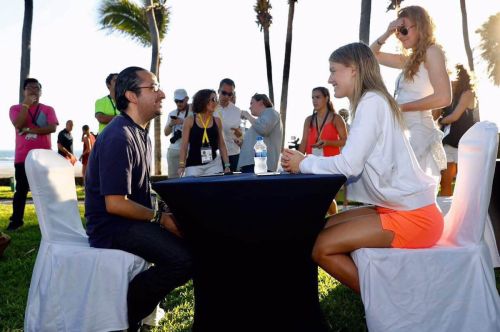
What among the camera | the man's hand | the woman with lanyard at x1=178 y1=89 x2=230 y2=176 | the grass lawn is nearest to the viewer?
the man's hand

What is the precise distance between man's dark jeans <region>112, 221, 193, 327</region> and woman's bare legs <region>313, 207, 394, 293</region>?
2.26 ft

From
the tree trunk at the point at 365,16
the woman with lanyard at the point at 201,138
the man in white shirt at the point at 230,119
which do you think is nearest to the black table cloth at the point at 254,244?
the woman with lanyard at the point at 201,138

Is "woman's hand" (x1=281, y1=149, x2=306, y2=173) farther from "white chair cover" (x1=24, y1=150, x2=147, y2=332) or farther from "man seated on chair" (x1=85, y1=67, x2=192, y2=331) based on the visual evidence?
"white chair cover" (x1=24, y1=150, x2=147, y2=332)

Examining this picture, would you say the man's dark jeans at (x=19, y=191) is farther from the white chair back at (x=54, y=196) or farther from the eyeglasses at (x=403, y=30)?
the eyeglasses at (x=403, y=30)

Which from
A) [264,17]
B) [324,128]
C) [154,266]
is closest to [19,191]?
[324,128]

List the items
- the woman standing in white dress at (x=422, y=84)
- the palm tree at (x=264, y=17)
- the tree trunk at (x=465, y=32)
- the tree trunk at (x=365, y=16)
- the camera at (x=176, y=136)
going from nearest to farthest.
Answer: the woman standing in white dress at (x=422, y=84) → the camera at (x=176, y=136) → the tree trunk at (x=365, y=16) → the tree trunk at (x=465, y=32) → the palm tree at (x=264, y=17)

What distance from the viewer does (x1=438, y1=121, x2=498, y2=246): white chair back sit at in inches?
99.0

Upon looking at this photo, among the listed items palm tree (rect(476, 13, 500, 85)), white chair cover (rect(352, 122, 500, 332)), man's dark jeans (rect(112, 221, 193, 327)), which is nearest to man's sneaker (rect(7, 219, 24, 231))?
man's dark jeans (rect(112, 221, 193, 327))

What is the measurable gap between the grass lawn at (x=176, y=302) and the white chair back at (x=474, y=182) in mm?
940

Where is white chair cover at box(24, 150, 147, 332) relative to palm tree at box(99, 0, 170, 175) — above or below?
below

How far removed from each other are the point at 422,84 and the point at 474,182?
44.4 inches

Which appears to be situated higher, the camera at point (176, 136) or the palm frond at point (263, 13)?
the palm frond at point (263, 13)

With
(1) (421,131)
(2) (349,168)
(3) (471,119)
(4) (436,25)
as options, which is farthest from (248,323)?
(3) (471,119)

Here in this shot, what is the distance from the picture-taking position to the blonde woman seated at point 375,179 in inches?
96.4
